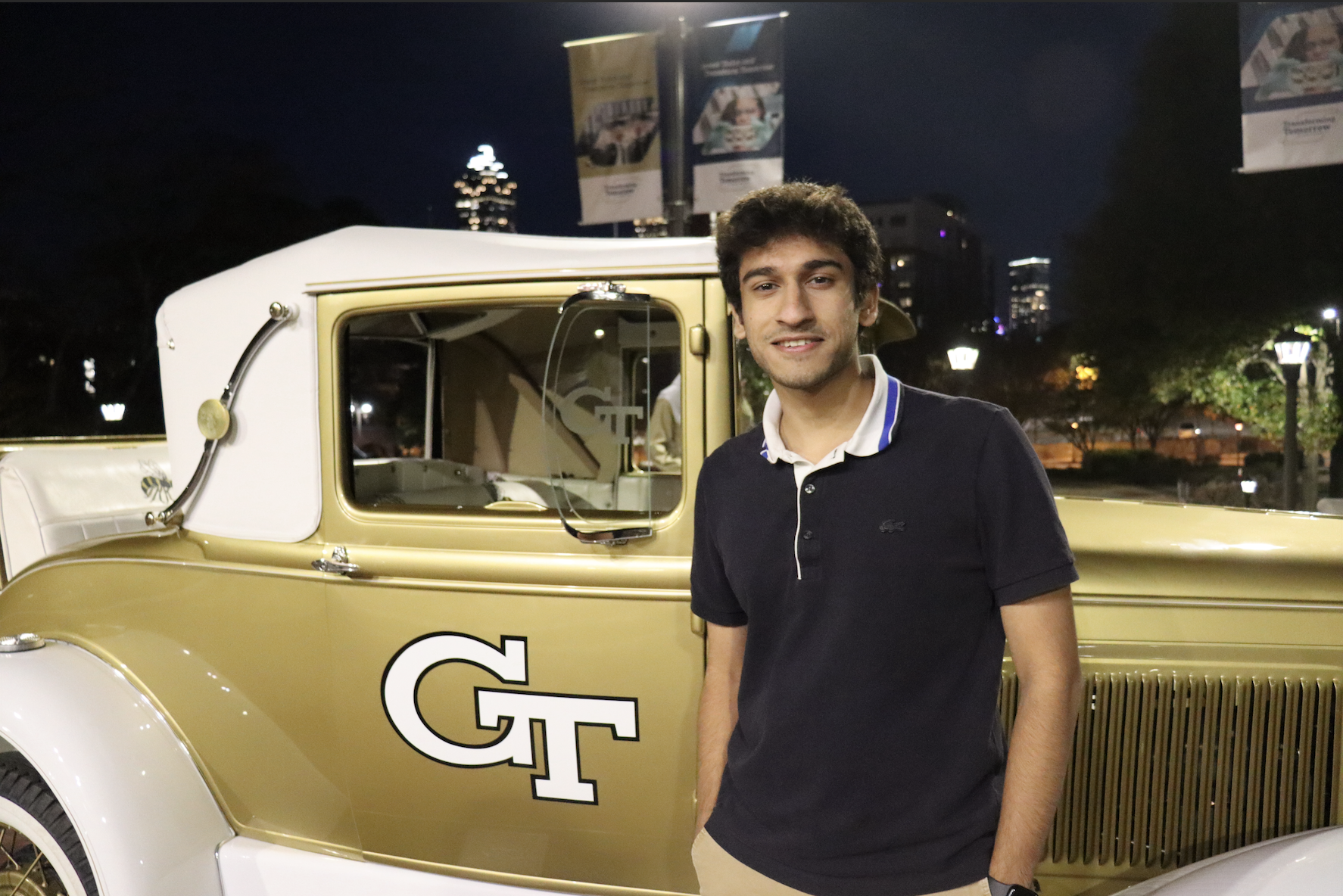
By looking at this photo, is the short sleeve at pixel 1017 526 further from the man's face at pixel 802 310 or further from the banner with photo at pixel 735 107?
the banner with photo at pixel 735 107

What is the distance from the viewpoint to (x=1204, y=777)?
194 centimetres

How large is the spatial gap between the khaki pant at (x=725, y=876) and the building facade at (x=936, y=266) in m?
36.9

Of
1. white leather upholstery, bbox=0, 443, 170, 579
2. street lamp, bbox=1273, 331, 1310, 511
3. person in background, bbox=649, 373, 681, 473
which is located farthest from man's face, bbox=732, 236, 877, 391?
street lamp, bbox=1273, 331, 1310, 511

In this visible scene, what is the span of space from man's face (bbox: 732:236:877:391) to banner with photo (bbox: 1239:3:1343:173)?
7.84 metres

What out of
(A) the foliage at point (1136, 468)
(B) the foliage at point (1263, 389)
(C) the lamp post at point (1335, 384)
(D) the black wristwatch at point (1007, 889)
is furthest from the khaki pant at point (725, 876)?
(A) the foliage at point (1136, 468)

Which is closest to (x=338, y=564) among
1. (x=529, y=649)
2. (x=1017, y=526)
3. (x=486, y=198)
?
(x=529, y=649)

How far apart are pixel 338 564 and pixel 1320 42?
8.40 m

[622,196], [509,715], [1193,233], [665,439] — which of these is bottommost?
[509,715]

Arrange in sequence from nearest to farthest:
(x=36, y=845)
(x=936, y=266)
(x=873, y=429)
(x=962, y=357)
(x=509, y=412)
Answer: (x=873, y=429), (x=36, y=845), (x=509, y=412), (x=962, y=357), (x=936, y=266)

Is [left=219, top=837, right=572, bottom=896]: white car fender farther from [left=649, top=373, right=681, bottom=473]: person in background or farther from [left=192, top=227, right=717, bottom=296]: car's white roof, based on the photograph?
[left=192, top=227, right=717, bottom=296]: car's white roof

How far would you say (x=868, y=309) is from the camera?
156cm

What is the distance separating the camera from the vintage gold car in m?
1.96

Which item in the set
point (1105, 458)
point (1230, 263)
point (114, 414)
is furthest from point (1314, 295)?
point (114, 414)

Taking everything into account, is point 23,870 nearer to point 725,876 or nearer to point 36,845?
point 36,845
